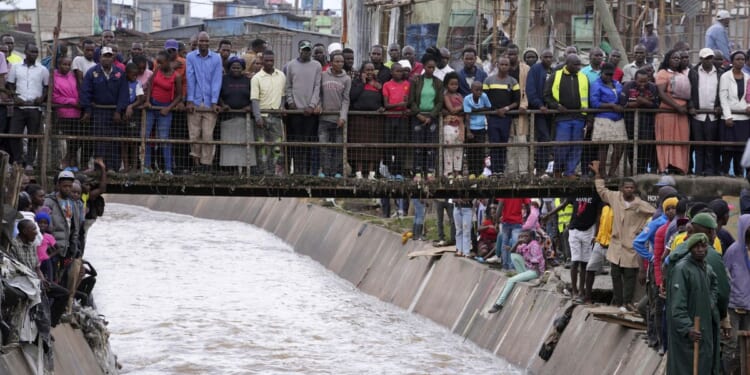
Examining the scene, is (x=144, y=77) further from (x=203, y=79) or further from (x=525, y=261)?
(x=525, y=261)

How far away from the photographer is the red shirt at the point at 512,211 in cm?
2328

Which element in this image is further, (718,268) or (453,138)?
(453,138)

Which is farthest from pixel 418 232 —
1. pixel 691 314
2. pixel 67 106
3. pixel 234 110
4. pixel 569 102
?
pixel 691 314

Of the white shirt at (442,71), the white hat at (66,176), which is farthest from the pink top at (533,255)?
the white hat at (66,176)

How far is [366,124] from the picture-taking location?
2080cm

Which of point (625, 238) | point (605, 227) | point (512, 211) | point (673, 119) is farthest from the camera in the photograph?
point (512, 211)

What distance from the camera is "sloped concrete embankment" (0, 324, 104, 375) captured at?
1457 centimetres

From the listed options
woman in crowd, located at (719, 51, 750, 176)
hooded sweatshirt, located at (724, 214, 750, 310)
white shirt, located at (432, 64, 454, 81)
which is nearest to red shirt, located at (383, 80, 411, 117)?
white shirt, located at (432, 64, 454, 81)

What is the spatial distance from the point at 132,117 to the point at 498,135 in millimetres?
5237

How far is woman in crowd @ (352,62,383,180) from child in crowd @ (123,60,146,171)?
3.00 metres

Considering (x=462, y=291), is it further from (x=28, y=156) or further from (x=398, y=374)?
(x=28, y=156)

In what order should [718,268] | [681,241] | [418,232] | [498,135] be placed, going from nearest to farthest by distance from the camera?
[718,268] → [681,241] → [498,135] → [418,232]

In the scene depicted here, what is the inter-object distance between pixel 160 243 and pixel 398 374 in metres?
24.1

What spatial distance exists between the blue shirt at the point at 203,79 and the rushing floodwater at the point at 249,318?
5.36 m
